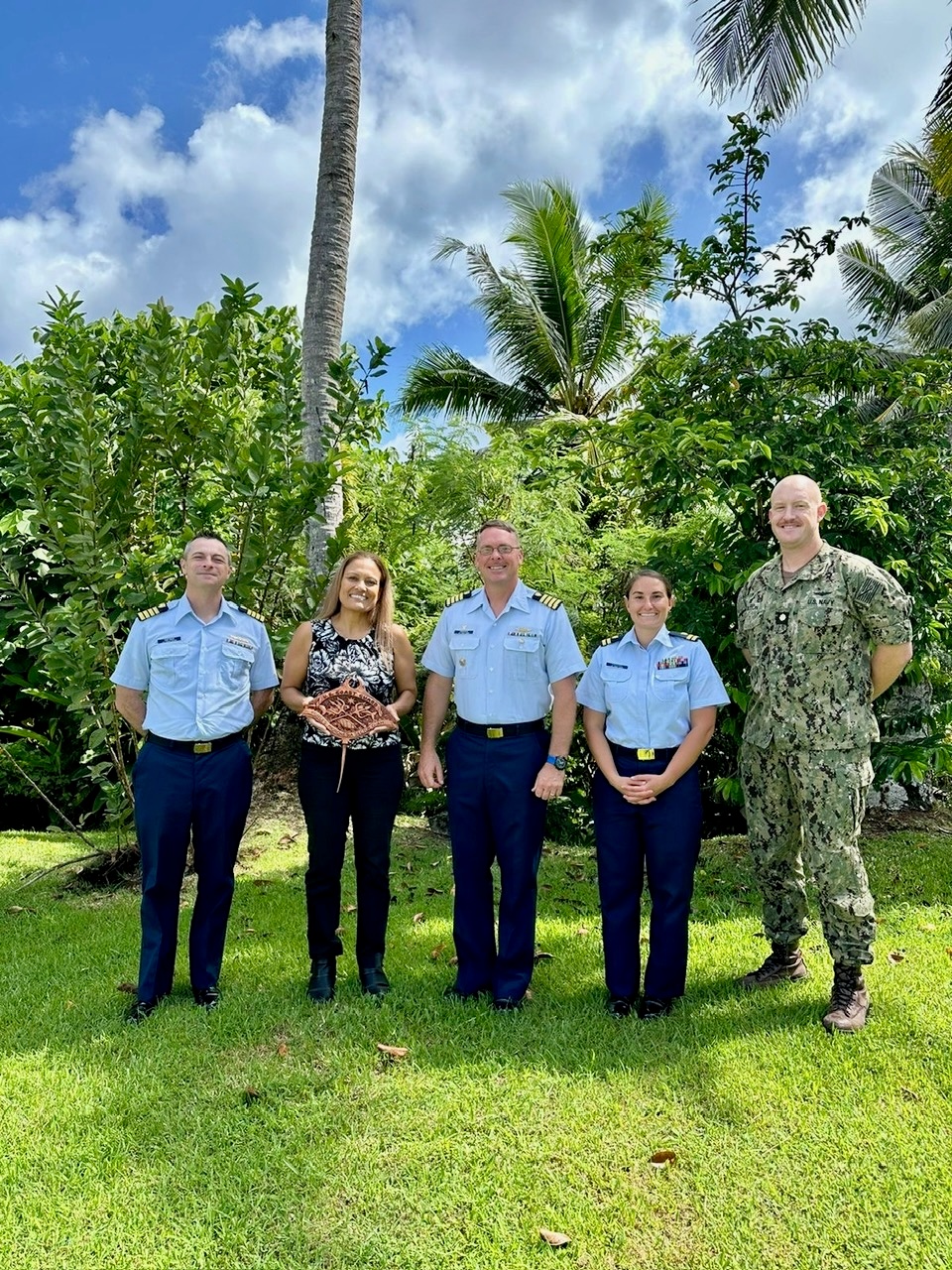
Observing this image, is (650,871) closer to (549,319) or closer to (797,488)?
(797,488)

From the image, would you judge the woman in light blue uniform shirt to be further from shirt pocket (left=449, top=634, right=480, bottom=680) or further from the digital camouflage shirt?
shirt pocket (left=449, top=634, right=480, bottom=680)

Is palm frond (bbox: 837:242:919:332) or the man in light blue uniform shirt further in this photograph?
palm frond (bbox: 837:242:919:332)

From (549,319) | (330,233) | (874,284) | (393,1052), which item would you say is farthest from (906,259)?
(393,1052)

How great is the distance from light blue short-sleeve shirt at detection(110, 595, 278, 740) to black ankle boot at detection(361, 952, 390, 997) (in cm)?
122

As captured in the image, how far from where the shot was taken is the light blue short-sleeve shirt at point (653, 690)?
382 cm

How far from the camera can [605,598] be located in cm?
748

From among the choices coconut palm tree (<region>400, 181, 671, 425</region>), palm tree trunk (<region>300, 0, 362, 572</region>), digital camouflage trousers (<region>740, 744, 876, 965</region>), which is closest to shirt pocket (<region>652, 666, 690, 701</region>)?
digital camouflage trousers (<region>740, 744, 876, 965</region>)

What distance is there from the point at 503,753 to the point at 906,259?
22032 millimetres

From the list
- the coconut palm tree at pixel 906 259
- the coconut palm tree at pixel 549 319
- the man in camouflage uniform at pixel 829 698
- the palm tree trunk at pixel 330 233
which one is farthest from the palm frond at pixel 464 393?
the man in camouflage uniform at pixel 829 698

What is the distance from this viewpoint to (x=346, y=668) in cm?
400

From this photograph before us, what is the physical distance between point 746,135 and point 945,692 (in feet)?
13.5

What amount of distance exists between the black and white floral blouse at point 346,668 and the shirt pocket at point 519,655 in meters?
0.55

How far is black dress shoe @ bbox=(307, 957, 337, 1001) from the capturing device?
4.01 meters

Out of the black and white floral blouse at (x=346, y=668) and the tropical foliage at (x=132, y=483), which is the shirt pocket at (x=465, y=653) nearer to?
the black and white floral blouse at (x=346, y=668)
